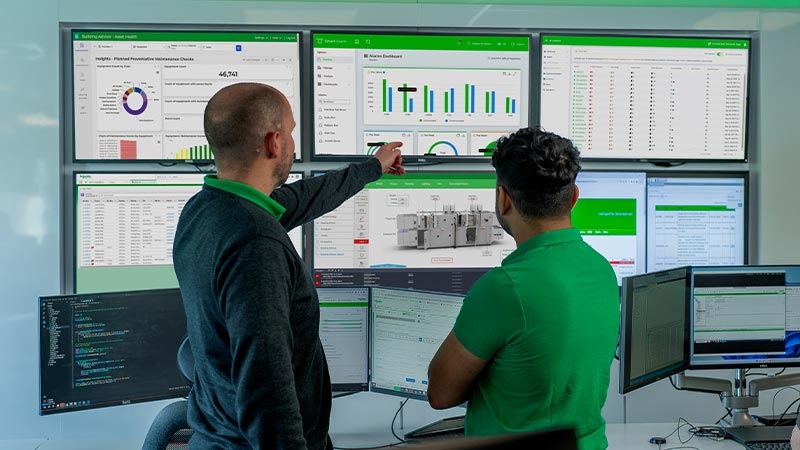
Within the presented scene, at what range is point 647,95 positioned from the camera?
308 cm

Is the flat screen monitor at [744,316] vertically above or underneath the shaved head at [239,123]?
underneath

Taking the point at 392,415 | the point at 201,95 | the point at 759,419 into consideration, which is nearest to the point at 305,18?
the point at 201,95

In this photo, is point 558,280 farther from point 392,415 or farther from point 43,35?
point 43,35

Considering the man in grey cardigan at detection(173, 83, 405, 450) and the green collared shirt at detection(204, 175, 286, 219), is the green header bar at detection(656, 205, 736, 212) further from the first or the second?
the green collared shirt at detection(204, 175, 286, 219)

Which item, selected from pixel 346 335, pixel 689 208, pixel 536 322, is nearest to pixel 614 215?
pixel 689 208

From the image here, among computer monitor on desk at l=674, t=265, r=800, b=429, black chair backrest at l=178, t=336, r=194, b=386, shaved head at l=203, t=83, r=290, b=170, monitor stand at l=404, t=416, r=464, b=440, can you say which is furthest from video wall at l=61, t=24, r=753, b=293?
shaved head at l=203, t=83, r=290, b=170

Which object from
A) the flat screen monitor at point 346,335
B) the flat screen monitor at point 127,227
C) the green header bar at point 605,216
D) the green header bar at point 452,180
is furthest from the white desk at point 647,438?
the flat screen monitor at point 127,227

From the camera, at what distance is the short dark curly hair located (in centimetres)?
155

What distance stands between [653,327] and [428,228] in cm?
94

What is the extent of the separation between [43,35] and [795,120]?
9.78 feet

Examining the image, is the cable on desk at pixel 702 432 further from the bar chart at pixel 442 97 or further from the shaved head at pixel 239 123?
the shaved head at pixel 239 123

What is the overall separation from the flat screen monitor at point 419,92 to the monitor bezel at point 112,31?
65 millimetres

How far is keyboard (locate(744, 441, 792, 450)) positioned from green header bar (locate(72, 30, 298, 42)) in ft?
7.13

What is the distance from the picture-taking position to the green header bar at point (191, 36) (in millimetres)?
2869
